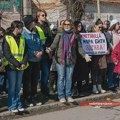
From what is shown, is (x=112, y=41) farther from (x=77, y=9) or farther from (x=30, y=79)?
(x=77, y=9)

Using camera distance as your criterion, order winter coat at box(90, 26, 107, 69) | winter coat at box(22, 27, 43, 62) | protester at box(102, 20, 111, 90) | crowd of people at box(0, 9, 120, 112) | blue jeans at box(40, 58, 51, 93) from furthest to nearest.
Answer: protester at box(102, 20, 111, 90) < winter coat at box(90, 26, 107, 69) < blue jeans at box(40, 58, 51, 93) < winter coat at box(22, 27, 43, 62) < crowd of people at box(0, 9, 120, 112)

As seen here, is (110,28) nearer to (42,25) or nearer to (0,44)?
(42,25)

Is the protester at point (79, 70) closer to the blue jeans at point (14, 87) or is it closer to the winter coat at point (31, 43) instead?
the winter coat at point (31, 43)

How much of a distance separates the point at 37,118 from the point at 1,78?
137cm

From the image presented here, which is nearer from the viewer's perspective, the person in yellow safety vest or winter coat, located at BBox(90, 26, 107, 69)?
the person in yellow safety vest

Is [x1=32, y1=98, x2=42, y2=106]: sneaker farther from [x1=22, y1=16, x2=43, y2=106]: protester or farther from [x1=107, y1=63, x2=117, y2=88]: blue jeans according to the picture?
[x1=107, y1=63, x2=117, y2=88]: blue jeans

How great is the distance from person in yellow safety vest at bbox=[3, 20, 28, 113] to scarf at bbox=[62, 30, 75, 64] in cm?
112

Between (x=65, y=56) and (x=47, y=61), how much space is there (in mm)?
481

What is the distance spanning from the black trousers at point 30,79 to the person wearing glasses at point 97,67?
195 cm

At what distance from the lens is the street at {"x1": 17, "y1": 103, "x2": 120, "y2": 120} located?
→ 8312mm

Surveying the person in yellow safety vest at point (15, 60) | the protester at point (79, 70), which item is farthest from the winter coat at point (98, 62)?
the person in yellow safety vest at point (15, 60)

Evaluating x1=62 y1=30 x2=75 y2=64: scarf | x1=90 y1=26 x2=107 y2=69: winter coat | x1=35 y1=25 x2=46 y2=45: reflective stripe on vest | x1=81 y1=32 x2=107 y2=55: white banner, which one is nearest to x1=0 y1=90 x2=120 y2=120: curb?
x1=90 y1=26 x2=107 y2=69: winter coat

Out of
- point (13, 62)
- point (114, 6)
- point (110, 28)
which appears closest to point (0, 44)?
point (13, 62)

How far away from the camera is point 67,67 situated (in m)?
9.23
